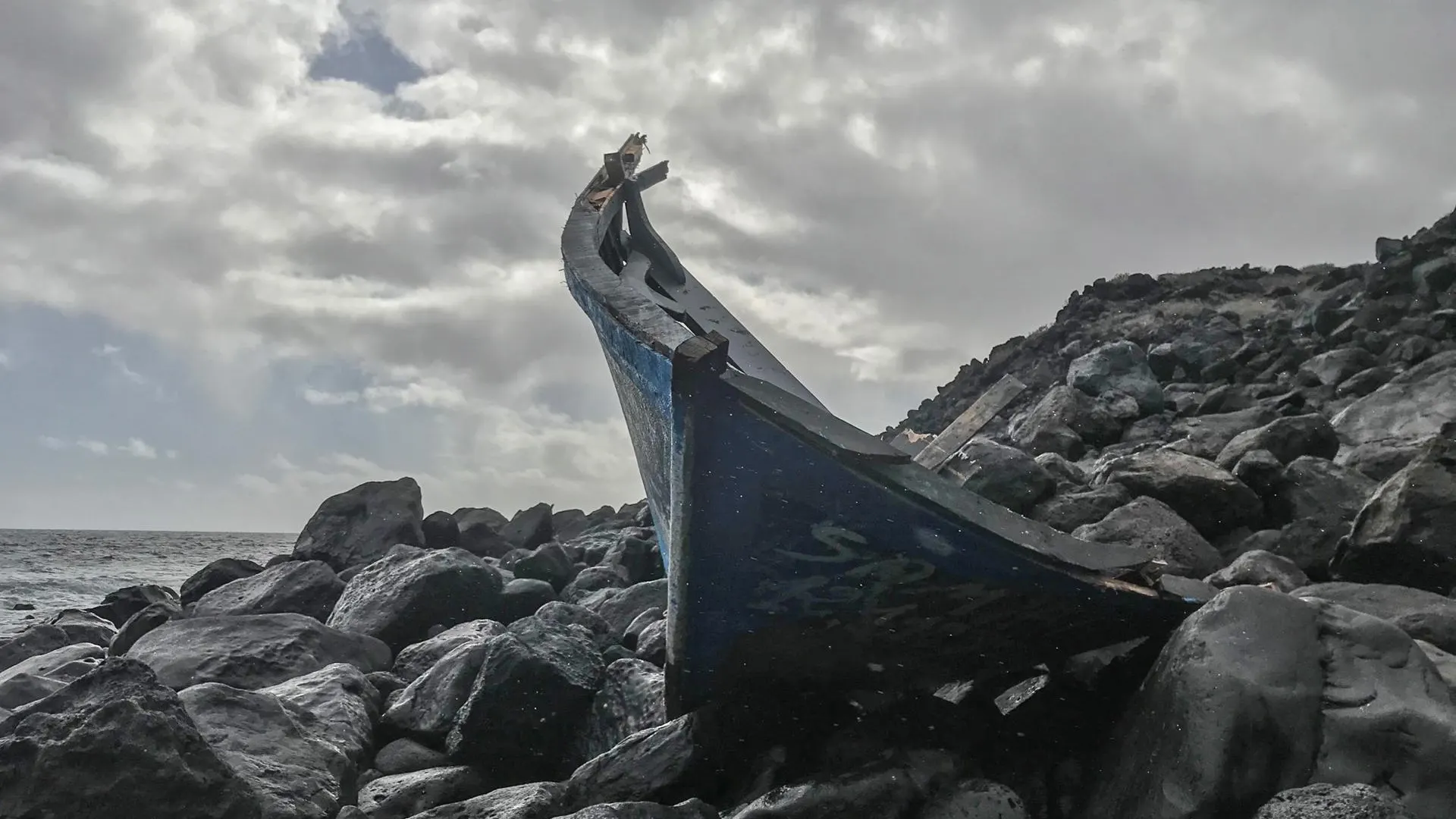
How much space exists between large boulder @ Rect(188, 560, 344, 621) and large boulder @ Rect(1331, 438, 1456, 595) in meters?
6.63

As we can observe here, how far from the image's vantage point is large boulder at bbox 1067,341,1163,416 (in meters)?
11.1

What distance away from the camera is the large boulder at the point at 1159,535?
4.99 meters

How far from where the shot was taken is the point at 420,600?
6.24 metres

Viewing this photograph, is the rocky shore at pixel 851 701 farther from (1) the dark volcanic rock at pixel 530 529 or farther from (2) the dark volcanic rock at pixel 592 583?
(1) the dark volcanic rock at pixel 530 529

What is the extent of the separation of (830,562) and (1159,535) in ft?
8.67

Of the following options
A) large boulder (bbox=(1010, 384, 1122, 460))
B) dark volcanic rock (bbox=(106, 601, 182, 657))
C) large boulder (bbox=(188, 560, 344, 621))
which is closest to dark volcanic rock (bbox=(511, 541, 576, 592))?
large boulder (bbox=(188, 560, 344, 621))

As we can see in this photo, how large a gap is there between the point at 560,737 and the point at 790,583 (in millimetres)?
1452

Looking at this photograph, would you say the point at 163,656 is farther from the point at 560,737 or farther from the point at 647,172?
the point at 647,172

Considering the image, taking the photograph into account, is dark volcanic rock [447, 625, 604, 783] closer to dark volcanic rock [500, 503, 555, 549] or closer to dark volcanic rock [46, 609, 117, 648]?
dark volcanic rock [46, 609, 117, 648]

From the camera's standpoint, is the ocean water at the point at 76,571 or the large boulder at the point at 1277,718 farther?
the ocean water at the point at 76,571

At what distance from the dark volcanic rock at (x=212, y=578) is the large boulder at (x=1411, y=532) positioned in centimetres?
931

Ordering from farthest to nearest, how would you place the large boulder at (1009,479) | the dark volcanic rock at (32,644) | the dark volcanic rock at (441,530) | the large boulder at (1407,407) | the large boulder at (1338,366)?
the dark volcanic rock at (441,530) → the large boulder at (1338,366) → the large boulder at (1407,407) → the dark volcanic rock at (32,644) → the large boulder at (1009,479)

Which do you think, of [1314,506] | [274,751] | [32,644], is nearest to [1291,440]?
[1314,506]

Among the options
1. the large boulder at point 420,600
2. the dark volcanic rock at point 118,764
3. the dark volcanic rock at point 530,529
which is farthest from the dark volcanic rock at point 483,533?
the dark volcanic rock at point 118,764
